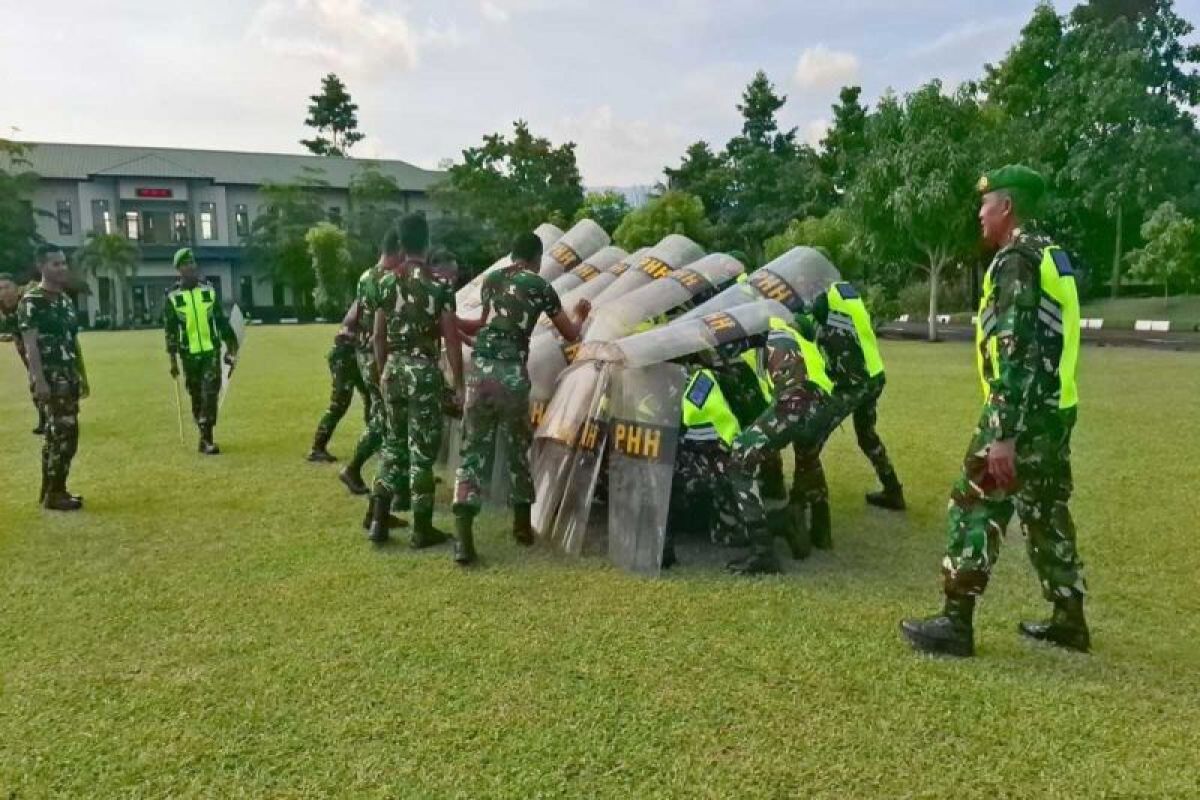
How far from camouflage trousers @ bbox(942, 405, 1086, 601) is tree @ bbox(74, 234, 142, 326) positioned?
5032cm

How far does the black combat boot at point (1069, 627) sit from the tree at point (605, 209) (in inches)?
1391

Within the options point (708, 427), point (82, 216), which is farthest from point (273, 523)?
point (82, 216)

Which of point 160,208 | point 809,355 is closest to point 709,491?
point 809,355

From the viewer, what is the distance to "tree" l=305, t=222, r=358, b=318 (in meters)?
44.3

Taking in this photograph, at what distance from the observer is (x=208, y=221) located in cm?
5381

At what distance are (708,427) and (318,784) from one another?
3.11 meters

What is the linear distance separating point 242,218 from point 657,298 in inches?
2133

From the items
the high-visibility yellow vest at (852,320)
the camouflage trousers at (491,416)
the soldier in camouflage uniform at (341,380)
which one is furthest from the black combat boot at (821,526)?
the soldier in camouflage uniform at (341,380)

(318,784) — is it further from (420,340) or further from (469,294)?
(469,294)

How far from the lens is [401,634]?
4.47m

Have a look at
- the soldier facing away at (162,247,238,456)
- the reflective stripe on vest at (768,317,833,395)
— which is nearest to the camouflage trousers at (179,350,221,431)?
the soldier facing away at (162,247,238,456)

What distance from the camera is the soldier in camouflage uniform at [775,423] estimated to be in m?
5.32

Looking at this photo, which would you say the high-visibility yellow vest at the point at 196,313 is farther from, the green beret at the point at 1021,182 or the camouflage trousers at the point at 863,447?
the green beret at the point at 1021,182

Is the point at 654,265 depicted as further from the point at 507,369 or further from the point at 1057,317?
the point at 1057,317
